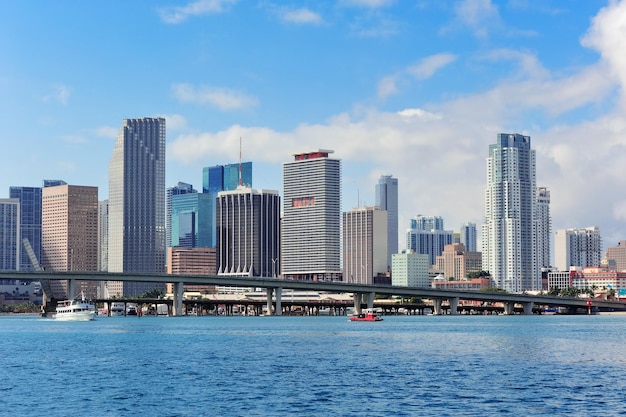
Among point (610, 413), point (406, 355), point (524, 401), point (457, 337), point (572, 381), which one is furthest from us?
point (457, 337)

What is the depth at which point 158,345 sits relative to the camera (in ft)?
441

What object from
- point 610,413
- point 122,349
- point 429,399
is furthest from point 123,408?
point 122,349

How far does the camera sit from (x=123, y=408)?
69.1 metres

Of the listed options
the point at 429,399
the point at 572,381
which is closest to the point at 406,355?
the point at 572,381

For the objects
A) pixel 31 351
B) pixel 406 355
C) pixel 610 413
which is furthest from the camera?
pixel 31 351

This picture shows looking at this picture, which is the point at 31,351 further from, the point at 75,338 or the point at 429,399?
the point at 429,399

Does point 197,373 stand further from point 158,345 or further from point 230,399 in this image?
A: point 158,345

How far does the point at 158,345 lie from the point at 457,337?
144 feet

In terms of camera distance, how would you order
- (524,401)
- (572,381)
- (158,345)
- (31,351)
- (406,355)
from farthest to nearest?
(158,345)
(31,351)
(406,355)
(572,381)
(524,401)

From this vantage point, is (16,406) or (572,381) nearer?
(16,406)

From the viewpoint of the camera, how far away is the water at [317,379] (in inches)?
2704

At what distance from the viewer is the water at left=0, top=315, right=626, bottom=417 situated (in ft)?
225

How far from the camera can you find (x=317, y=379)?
280ft

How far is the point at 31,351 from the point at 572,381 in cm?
6833
